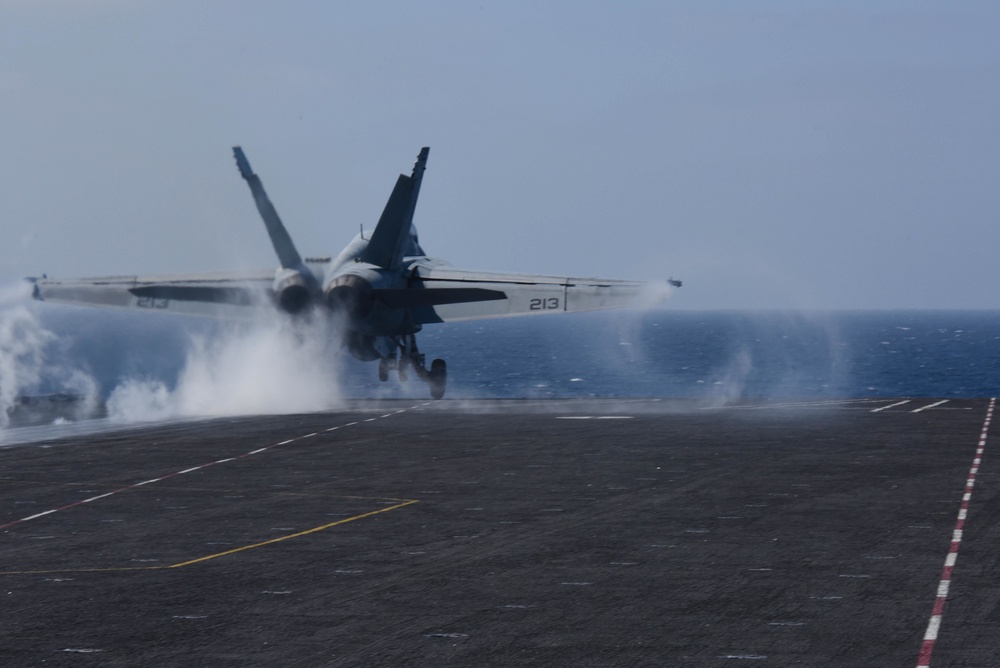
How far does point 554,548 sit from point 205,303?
29276 millimetres

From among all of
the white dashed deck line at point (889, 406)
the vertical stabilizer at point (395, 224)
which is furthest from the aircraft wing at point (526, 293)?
the white dashed deck line at point (889, 406)

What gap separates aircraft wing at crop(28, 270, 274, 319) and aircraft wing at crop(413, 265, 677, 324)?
242 inches

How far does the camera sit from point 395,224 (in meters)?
39.1

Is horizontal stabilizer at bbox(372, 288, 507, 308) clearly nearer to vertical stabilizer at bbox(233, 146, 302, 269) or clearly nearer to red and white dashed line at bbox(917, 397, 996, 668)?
vertical stabilizer at bbox(233, 146, 302, 269)

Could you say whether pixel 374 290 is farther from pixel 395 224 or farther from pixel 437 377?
pixel 437 377

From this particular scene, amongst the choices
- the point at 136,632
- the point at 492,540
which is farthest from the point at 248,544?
the point at 136,632

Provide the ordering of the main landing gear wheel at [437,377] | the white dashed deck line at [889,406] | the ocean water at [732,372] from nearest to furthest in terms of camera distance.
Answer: the white dashed deck line at [889,406] → the main landing gear wheel at [437,377] → the ocean water at [732,372]

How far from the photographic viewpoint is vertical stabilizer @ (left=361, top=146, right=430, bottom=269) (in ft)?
125

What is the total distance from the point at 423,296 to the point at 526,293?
3988mm

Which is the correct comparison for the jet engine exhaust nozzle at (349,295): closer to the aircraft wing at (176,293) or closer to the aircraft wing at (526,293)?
the aircraft wing at (526,293)

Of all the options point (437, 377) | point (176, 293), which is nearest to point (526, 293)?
point (437, 377)

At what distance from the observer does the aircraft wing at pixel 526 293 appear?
39.3 meters

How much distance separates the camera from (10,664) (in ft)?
38.4

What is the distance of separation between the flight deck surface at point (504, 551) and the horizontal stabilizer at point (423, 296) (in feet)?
23.3
